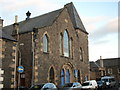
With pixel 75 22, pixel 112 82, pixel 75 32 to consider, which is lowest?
pixel 112 82

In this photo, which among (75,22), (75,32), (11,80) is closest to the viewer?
(11,80)

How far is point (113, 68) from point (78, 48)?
37139 mm

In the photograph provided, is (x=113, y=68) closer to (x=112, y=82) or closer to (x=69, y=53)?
(x=112, y=82)

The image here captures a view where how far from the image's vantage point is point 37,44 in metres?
26.7

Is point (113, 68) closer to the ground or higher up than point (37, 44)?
closer to the ground

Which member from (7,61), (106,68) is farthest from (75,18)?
(106,68)

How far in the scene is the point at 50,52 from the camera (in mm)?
28750

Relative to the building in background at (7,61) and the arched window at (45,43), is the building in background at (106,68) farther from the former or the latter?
the building in background at (7,61)

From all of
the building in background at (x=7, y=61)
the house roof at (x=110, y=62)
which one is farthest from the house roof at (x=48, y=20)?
the house roof at (x=110, y=62)

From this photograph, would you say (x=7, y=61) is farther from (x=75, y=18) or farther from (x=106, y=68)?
(x=106, y=68)

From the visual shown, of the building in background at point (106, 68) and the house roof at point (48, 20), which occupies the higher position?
the house roof at point (48, 20)

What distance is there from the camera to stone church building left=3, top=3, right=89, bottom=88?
26.7 metres

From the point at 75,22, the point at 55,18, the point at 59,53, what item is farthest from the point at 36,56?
the point at 75,22

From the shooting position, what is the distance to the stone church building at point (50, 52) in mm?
26706
